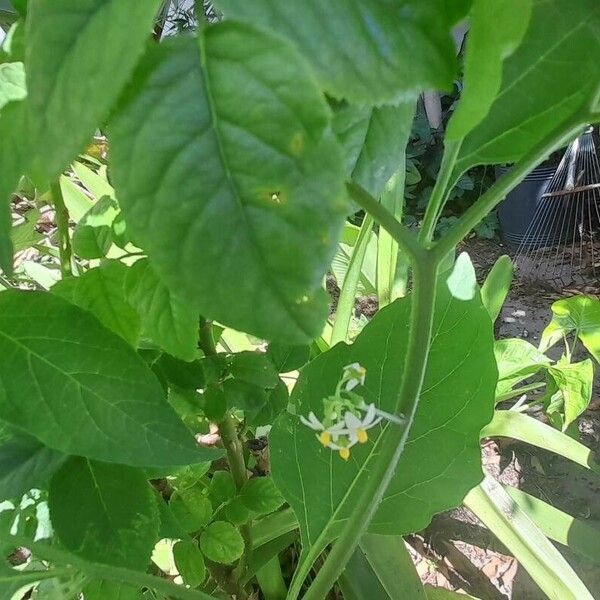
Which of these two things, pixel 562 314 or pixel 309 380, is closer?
pixel 309 380

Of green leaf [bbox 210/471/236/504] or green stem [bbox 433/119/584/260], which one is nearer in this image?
green stem [bbox 433/119/584/260]

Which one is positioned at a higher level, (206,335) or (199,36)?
(199,36)

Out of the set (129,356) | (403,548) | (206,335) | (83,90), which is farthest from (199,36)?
(403,548)

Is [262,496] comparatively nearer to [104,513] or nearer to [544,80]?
[104,513]

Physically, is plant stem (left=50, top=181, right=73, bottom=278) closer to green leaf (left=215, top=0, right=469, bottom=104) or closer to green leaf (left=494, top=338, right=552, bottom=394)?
green leaf (left=215, top=0, right=469, bottom=104)

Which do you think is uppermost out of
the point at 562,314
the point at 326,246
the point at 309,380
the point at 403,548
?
the point at 326,246

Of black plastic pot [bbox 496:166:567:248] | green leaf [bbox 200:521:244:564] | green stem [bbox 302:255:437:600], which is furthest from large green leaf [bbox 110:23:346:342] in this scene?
black plastic pot [bbox 496:166:567:248]

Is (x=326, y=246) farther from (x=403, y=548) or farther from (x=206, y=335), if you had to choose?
(x=403, y=548)

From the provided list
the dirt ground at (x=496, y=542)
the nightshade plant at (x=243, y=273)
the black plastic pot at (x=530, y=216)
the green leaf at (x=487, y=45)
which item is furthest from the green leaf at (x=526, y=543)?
the black plastic pot at (x=530, y=216)
